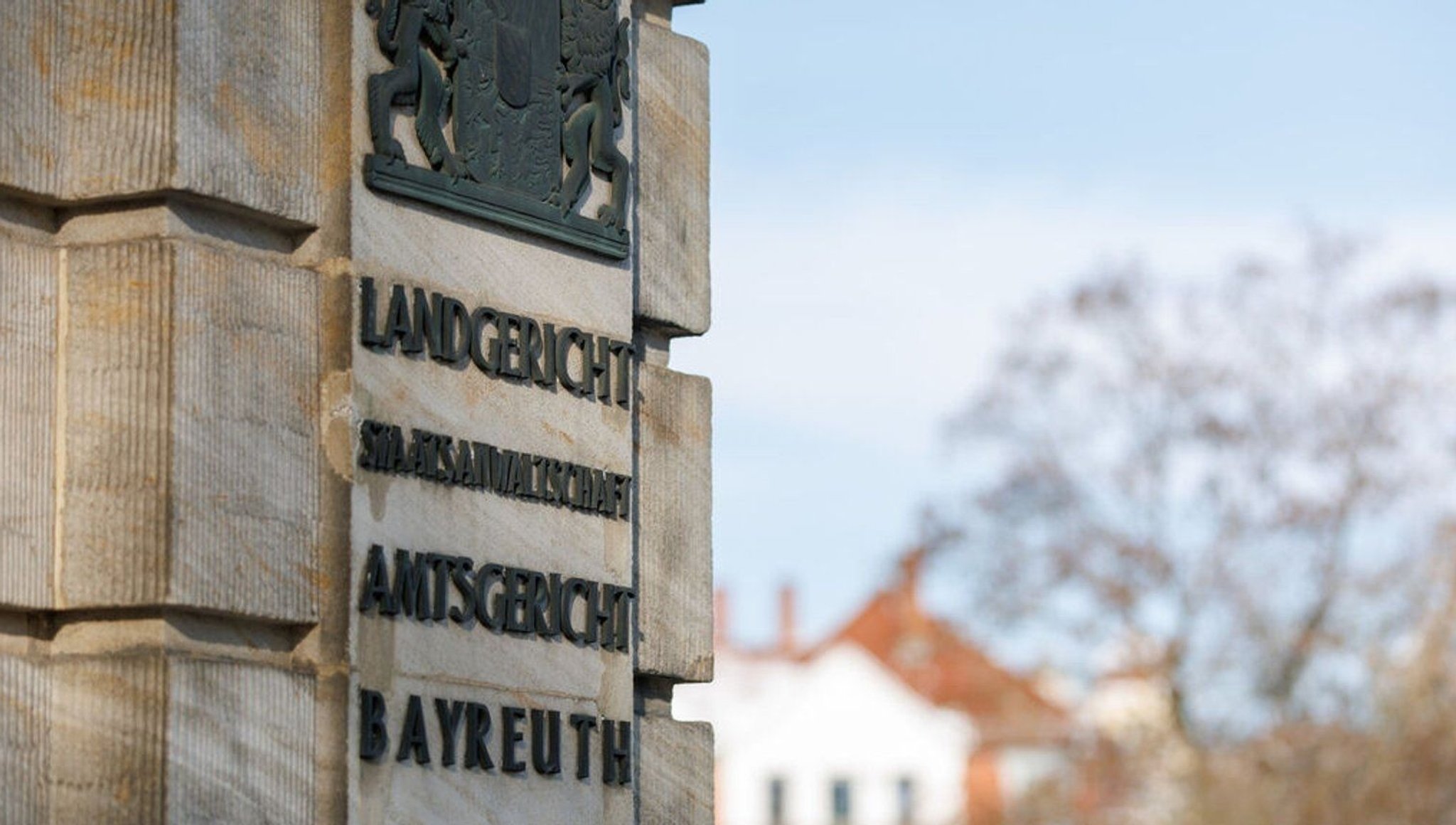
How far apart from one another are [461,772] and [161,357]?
Answer: 3.52 feet

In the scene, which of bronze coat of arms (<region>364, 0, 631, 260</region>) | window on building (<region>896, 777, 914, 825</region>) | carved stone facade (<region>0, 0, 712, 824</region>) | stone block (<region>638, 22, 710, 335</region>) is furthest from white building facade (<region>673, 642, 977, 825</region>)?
carved stone facade (<region>0, 0, 712, 824</region>)

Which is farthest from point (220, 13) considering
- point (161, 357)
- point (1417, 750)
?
point (1417, 750)

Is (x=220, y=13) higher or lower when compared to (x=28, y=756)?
higher

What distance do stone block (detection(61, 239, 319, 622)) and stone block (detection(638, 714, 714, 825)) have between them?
1361 millimetres

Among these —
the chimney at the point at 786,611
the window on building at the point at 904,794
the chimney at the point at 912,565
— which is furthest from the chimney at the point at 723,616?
the chimney at the point at 912,565

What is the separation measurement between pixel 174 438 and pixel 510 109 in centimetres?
125

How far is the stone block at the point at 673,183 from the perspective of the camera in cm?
686

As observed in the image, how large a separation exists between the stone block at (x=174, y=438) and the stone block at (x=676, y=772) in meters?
1.36

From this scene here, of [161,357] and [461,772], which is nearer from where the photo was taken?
[161,357]

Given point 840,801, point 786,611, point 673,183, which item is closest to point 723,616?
point 786,611

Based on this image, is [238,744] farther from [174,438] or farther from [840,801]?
[840,801]

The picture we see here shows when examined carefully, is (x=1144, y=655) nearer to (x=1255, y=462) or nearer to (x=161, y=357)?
(x=1255, y=462)

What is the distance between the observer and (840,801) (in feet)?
174

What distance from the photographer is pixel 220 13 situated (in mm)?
5496
